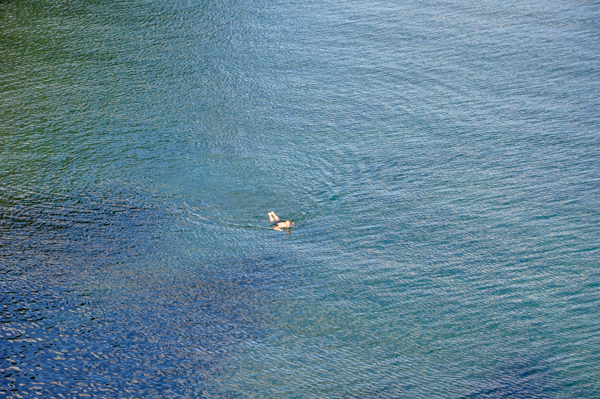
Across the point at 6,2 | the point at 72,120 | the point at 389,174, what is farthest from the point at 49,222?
the point at 6,2

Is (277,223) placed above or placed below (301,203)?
below

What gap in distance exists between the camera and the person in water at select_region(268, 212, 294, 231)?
52.1 feet

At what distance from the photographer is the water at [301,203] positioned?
12.8m

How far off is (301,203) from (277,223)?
47.3 inches

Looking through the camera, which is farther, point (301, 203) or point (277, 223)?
point (301, 203)

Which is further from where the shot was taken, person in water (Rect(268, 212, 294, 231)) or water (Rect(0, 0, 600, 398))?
person in water (Rect(268, 212, 294, 231))

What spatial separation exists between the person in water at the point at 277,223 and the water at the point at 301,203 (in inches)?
8.6

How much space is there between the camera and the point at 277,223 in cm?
1602

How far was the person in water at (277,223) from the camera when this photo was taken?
15.9m

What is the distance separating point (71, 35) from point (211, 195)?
12.7 meters

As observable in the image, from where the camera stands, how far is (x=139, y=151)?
18859 mm

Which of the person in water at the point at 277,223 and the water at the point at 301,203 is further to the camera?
the person in water at the point at 277,223

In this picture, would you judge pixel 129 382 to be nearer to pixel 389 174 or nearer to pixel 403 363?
pixel 403 363

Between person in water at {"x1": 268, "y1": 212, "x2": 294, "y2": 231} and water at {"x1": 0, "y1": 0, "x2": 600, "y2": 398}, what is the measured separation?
22cm
